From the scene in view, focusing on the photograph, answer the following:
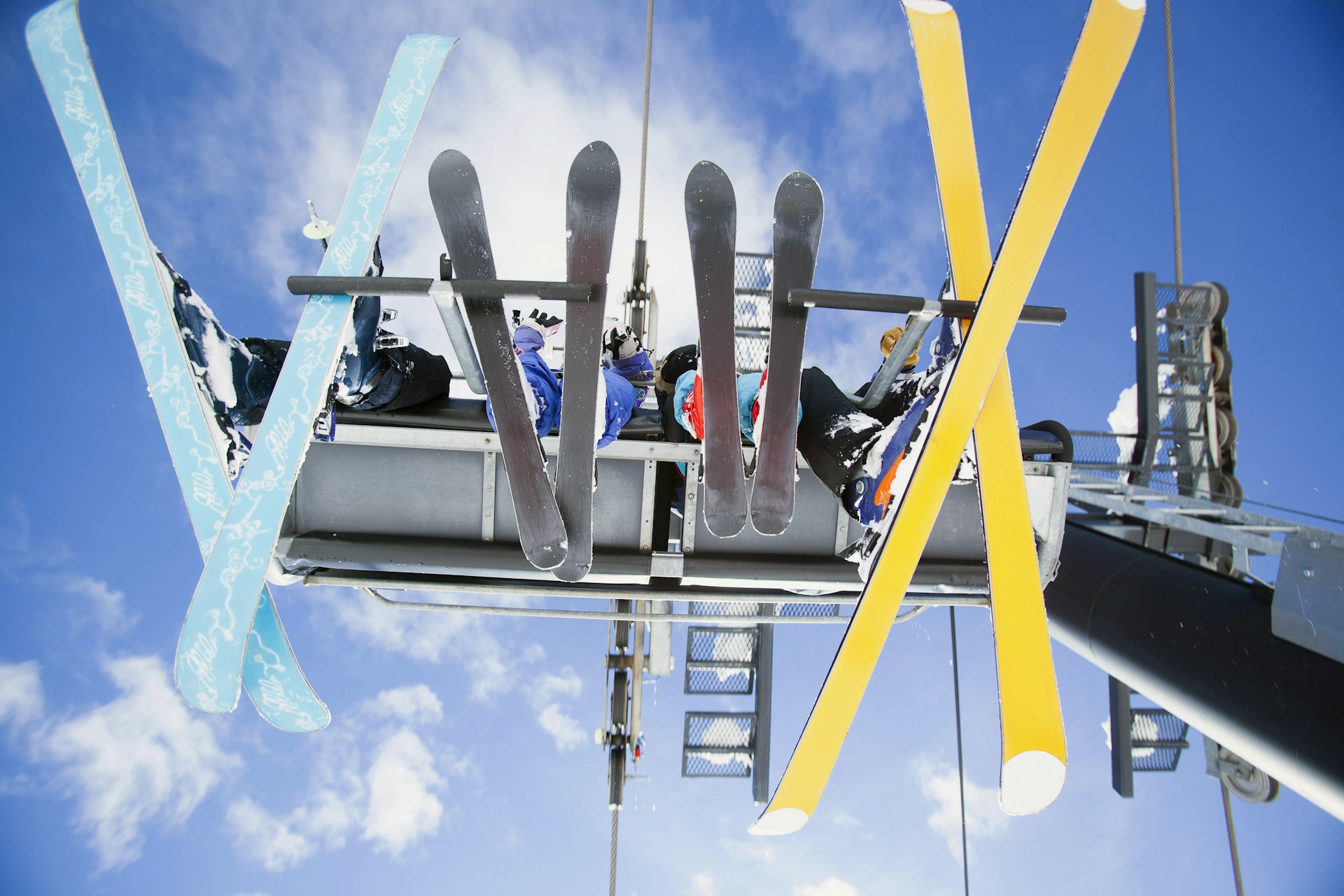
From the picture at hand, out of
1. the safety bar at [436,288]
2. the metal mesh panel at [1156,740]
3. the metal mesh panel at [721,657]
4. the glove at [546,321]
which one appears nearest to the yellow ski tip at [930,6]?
the safety bar at [436,288]

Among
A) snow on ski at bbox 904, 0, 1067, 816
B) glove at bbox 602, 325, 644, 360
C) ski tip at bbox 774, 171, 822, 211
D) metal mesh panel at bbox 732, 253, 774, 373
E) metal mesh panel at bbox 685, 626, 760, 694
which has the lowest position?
metal mesh panel at bbox 685, 626, 760, 694

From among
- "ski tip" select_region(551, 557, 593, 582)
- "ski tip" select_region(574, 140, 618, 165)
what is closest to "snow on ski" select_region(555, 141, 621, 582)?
"ski tip" select_region(574, 140, 618, 165)

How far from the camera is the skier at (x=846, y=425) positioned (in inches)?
82.4

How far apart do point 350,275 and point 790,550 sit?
1936 mm

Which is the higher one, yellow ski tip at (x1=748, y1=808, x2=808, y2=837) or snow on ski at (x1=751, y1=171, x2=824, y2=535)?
snow on ski at (x1=751, y1=171, x2=824, y2=535)

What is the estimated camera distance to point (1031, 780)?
190 centimetres

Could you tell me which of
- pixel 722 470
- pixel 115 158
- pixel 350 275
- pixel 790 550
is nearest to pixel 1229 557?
pixel 790 550

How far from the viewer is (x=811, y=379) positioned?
2504 millimetres

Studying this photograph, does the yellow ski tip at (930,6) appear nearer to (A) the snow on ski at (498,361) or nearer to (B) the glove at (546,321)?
(A) the snow on ski at (498,361)

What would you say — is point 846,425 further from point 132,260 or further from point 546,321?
point 132,260

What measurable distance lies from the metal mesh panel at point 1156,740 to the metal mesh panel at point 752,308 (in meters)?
4.67

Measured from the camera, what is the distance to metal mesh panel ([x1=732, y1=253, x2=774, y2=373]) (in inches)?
202

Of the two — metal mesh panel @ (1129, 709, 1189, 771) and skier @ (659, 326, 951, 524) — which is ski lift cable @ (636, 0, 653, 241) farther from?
metal mesh panel @ (1129, 709, 1189, 771)

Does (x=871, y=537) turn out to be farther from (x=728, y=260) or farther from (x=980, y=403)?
(x=728, y=260)
